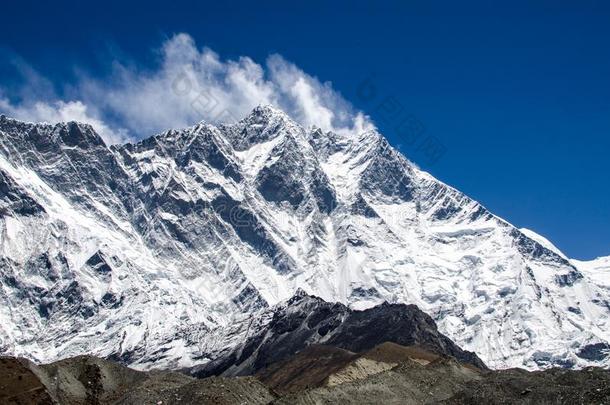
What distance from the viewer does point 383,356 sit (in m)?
178

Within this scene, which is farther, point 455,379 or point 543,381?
point 455,379

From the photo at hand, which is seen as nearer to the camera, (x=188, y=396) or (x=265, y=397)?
(x=188, y=396)

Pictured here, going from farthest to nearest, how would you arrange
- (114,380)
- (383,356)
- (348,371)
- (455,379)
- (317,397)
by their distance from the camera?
(383,356)
(348,371)
(114,380)
(455,379)
(317,397)

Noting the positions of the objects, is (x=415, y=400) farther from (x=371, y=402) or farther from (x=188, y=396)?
(x=188, y=396)

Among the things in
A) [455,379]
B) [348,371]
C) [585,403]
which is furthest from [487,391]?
[348,371]

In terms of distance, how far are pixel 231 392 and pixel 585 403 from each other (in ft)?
115

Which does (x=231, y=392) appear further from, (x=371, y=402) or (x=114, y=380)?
(x=114, y=380)

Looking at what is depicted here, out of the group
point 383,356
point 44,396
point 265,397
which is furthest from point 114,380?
point 383,356

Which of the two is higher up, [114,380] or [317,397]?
[114,380]

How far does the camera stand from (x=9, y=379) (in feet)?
308

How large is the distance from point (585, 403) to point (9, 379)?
60.4 metres

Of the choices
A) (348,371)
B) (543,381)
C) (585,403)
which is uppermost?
(348,371)

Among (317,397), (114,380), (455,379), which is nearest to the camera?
(317,397)

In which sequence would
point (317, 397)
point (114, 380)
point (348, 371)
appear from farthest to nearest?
point (348, 371) → point (114, 380) → point (317, 397)
